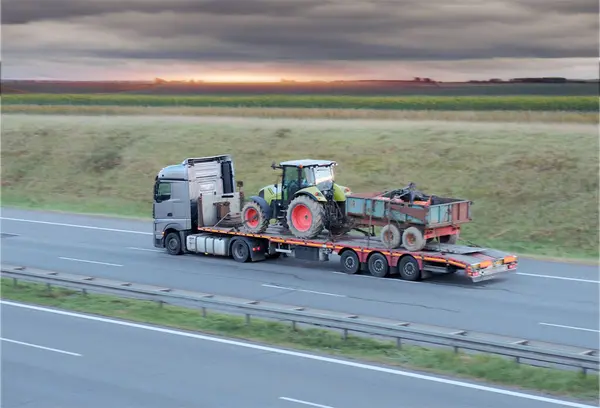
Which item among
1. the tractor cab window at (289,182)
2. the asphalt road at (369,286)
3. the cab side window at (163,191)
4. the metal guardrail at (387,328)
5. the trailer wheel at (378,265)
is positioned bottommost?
the asphalt road at (369,286)

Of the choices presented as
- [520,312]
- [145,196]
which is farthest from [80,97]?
[520,312]

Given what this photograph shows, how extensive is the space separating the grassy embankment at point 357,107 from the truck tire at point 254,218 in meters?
26.8

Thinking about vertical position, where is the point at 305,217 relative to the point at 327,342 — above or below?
above

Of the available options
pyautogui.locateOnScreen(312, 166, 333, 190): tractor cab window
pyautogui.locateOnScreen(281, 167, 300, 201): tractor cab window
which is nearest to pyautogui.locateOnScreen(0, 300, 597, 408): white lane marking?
pyautogui.locateOnScreen(281, 167, 300, 201): tractor cab window

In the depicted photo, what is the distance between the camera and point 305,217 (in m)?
26.8

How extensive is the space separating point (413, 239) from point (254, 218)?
225 inches

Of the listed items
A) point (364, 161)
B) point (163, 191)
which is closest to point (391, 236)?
point (163, 191)

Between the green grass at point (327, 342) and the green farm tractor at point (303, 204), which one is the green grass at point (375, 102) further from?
the green grass at point (327, 342)

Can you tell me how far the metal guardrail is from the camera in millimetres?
15312

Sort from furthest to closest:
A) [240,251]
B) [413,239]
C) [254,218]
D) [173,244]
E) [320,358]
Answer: [173,244] < [240,251] < [254,218] < [413,239] < [320,358]

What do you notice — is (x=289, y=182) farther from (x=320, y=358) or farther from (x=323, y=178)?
(x=320, y=358)

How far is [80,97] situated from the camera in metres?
108

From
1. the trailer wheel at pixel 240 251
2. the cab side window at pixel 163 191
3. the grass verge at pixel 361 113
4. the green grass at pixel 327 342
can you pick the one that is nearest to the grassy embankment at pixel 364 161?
the grass verge at pixel 361 113

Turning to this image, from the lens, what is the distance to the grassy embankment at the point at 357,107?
179ft
